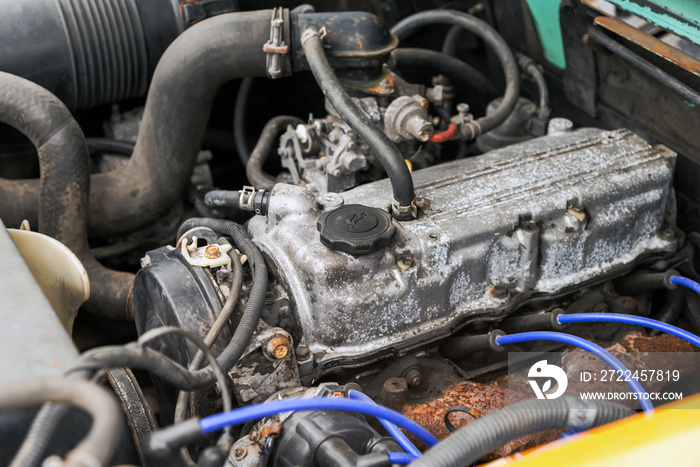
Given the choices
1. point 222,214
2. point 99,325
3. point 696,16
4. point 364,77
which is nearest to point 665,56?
point 696,16

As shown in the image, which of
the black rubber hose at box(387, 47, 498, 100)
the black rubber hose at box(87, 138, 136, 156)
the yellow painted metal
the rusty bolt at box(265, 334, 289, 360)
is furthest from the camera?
the black rubber hose at box(387, 47, 498, 100)

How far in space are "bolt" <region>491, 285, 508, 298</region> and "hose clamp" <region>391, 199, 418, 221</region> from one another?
0.94 feet

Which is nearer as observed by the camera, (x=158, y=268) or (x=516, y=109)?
(x=158, y=268)

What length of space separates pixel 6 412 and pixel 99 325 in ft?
4.35

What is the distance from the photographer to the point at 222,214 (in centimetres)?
226

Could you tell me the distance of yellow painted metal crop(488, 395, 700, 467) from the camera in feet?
3.04

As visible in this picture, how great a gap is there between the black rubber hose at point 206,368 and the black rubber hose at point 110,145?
2.25ft

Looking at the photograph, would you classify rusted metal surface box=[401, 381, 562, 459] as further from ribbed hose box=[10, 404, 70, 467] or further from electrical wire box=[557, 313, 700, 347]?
ribbed hose box=[10, 404, 70, 467]

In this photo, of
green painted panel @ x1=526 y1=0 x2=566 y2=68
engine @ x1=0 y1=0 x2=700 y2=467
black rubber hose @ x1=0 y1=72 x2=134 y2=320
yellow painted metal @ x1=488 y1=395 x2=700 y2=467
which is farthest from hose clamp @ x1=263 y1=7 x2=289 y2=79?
yellow painted metal @ x1=488 y1=395 x2=700 y2=467

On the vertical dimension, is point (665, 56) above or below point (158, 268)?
above

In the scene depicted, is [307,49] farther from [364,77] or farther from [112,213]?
[112,213]

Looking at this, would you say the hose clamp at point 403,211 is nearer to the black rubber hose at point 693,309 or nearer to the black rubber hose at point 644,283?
the black rubber hose at point 644,283

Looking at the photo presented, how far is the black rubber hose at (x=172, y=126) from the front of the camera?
1.95 meters

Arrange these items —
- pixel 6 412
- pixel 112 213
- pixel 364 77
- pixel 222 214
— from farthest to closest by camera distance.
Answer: pixel 222 214, pixel 112 213, pixel 364 77, pixel 6 412
